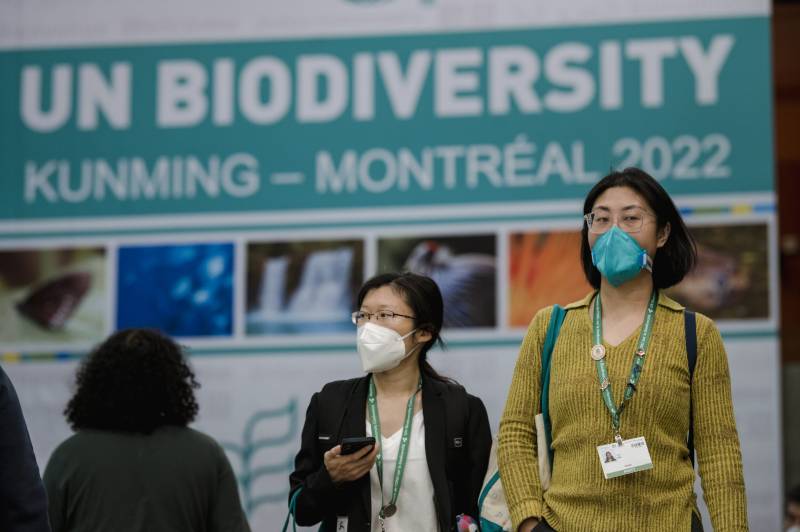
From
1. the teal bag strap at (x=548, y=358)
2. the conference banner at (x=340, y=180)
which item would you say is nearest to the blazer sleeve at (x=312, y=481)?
the teal bag strap at (x=548, y=358)

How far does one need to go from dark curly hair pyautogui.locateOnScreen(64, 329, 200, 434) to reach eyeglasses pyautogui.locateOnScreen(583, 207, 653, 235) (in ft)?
5.05

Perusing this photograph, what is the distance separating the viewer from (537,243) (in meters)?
5.90

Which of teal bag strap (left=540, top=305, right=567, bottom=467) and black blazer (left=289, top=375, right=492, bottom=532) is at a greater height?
teal bag strap (left=540, top=305, right=567, bottom=467)

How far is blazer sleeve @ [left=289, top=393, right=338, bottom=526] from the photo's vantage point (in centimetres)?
372

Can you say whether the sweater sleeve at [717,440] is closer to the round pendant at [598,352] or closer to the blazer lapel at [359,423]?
the round pendant at [598,352]

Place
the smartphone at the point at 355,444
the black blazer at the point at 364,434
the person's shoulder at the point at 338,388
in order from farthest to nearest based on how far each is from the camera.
Answer: the person's shoulder at the point at 338,388, the black blazer at the point at 364,434, the smartphone at the point at 355,444

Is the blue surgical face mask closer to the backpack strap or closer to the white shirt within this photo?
the backpack strap

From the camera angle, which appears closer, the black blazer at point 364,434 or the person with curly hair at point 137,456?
the black blazer at point 364,434

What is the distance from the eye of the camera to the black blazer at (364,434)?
12.3 feet

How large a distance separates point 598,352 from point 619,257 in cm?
27

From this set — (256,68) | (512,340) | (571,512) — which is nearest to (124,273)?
(256,68)

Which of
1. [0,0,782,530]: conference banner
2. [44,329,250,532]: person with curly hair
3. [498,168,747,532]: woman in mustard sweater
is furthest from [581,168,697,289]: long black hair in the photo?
[0,0,782,530]: conference banner

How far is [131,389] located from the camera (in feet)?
13.5

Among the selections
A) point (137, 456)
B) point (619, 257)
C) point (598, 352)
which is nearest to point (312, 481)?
point (137, 456)
